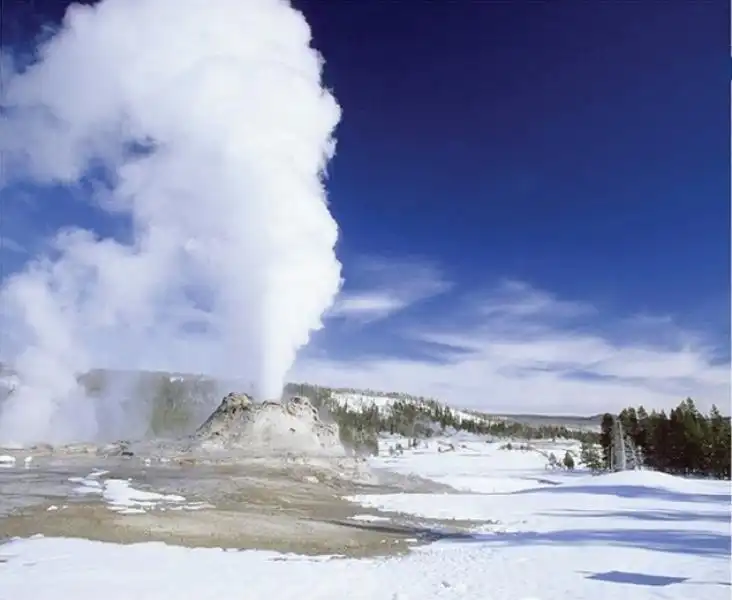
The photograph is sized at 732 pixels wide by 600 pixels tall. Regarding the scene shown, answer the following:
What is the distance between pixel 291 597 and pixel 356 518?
1420 centimetres

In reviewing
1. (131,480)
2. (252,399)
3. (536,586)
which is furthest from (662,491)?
(252,399)

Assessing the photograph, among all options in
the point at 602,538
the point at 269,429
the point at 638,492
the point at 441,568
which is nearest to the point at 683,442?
the point at 638,492

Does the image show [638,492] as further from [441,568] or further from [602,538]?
[441,568]

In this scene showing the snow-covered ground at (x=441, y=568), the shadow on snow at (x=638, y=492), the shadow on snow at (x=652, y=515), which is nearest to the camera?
the snow-covered ground at (x=441, y=568)

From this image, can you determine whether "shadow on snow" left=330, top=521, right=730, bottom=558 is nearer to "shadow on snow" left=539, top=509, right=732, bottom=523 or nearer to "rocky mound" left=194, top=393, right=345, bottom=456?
"shadow on snow" left=539, top=509, right=732, bottom=523

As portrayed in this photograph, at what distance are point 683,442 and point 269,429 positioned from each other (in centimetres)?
3699

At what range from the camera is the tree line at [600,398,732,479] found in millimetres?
56031

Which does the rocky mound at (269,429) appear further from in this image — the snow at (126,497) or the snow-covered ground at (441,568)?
the snow-covered ground at (441,568)

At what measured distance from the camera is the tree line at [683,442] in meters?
56.0

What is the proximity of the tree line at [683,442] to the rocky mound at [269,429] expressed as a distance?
3012 cm

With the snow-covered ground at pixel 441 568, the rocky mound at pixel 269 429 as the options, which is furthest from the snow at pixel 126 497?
the rocky mound at pixel 269 429

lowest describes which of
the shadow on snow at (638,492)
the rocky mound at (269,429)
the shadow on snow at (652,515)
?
the shadow on snow at (652,515)

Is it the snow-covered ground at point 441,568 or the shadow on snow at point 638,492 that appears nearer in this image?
the snow-covered ground at point 441,568

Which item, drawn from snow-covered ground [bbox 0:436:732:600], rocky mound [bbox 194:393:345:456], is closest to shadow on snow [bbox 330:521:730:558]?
snow-covered ground [bbox 0:436:732:600]
